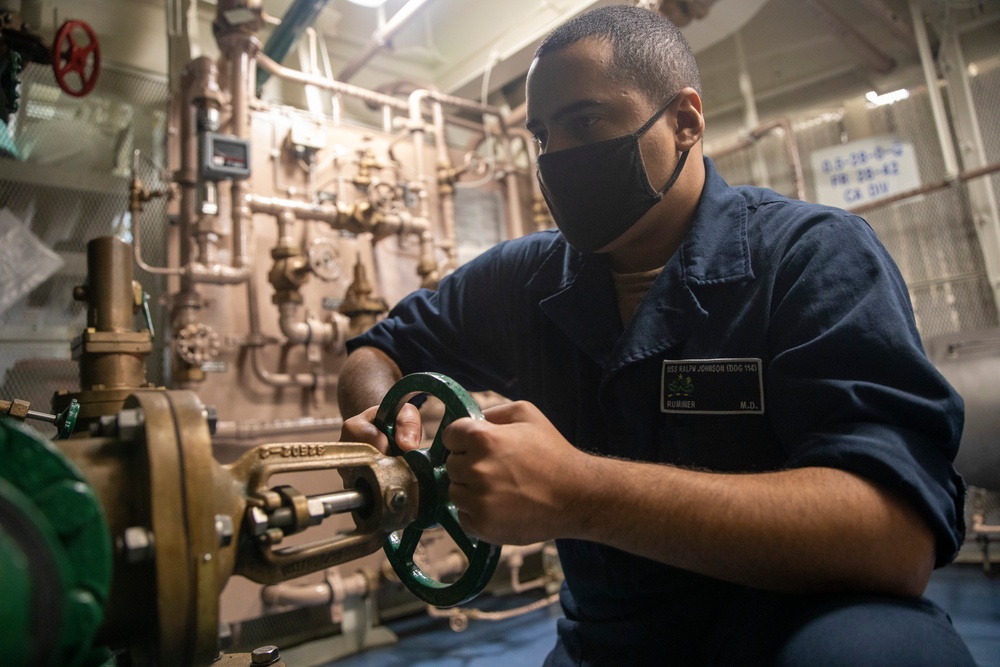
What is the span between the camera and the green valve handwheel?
23.6 inches

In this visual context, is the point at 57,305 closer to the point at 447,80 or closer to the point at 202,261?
the point at 202,261

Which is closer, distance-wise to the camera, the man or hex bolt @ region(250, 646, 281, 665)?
the man

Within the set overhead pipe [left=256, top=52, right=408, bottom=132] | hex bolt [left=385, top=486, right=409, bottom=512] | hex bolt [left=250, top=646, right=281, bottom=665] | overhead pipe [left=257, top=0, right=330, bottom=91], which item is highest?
overhead pipe [left=257, top=0, right=330, bottom=91]

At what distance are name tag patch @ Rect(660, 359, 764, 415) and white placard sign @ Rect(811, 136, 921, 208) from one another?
84.2 inches

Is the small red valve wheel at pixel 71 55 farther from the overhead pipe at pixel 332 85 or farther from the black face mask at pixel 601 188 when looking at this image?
the black face mask at pixel 601 188

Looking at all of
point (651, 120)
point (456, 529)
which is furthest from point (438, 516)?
point (651, 120)

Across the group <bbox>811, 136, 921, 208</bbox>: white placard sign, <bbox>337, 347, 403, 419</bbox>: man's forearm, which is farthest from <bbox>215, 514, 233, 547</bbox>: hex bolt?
<bbox>811, 136, 921, 208</bbox>: white placard sign

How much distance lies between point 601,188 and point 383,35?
1.78 metres

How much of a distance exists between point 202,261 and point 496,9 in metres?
1.67

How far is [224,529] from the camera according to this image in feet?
1.49

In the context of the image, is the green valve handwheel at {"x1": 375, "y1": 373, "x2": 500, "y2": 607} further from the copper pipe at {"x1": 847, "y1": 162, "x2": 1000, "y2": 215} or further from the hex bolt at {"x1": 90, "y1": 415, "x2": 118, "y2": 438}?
the copper pipe at {"x1": 847, "y1": 162, "x2": 1000, "y2": 215}

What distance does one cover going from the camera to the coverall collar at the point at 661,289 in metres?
0.87

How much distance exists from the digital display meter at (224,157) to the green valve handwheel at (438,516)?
147 cm

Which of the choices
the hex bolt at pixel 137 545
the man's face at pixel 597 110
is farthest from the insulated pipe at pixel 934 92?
the hex bolt at pixel 137 545
